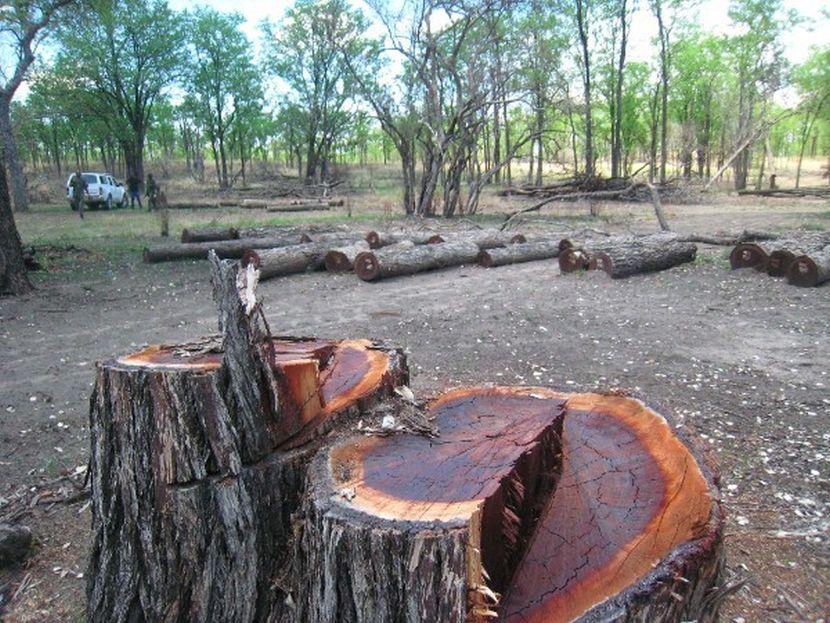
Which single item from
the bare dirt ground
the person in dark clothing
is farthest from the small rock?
the person in dark clothing

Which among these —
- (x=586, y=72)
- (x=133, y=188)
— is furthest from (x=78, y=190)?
Answer: (x=586, y=72)

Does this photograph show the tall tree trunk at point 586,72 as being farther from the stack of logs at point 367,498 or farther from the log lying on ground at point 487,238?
the stack of logs at point 367,498

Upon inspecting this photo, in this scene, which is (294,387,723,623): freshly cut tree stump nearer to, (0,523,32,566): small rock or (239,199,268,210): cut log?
(0,523,32,566): small rock

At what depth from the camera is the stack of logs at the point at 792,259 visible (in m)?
7.74

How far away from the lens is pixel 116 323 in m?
7.49

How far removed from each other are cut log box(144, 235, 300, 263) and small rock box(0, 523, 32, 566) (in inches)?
336

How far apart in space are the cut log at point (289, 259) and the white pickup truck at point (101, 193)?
18.3 metres

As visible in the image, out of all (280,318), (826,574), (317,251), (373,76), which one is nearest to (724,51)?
(373,76)

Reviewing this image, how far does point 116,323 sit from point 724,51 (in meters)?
40.5

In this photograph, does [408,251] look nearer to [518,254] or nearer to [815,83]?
[518,254]

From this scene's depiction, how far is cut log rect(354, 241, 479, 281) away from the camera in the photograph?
977 cm

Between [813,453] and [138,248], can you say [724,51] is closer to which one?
[138,248]

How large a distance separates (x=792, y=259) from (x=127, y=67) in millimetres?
33739

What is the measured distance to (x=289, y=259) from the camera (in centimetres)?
1040
